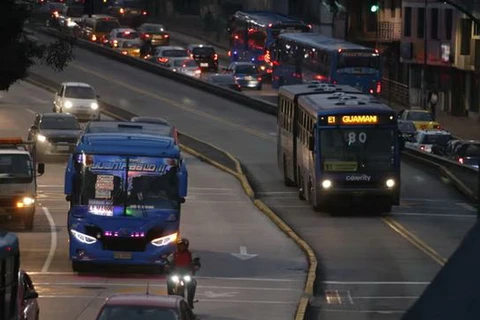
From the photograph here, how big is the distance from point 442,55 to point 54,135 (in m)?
39.6

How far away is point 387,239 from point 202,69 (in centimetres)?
5942

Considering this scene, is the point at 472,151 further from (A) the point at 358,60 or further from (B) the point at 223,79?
(B) the point at 223,79

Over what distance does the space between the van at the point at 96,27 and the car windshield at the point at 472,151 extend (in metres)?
49.4

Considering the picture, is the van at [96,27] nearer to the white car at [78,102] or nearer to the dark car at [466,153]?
the white car at [78,102]

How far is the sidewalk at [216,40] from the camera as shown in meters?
79.1

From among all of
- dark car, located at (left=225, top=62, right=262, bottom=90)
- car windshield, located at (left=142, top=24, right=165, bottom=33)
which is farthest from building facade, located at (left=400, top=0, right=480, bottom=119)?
car windshield, located at (left=142, top=24, right=165, bottom=33)

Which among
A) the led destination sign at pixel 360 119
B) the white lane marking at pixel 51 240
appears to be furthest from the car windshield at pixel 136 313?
the led destination sign at pixel 360 119

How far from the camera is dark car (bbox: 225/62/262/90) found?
3438 inches

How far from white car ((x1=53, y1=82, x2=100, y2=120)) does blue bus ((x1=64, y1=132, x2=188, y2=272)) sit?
32.2 meters

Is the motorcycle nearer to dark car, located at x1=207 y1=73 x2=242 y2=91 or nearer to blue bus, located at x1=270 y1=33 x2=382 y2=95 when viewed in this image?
blue bus, located at x1=270 y1=33 x2=382 y2=95

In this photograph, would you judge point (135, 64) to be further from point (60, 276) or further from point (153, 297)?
point (153, 297)

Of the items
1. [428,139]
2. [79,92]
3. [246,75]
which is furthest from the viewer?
[246,75]

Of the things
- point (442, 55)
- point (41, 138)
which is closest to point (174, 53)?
point (442, 55)

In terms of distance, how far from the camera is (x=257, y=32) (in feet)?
317
